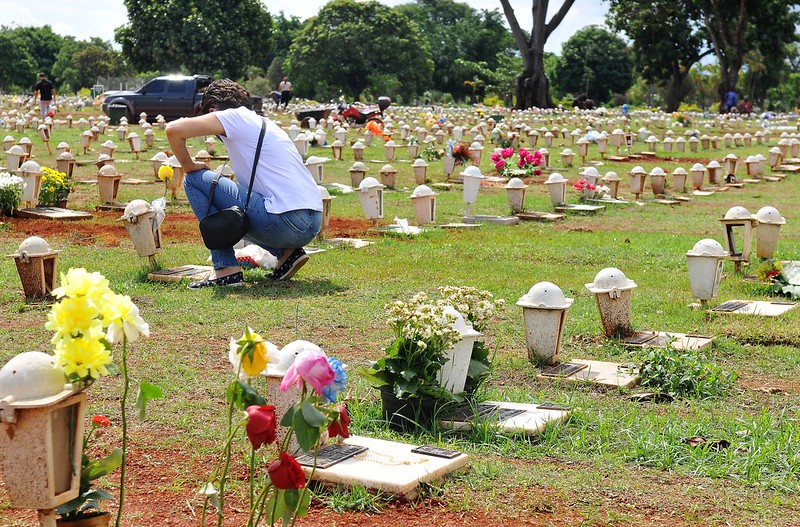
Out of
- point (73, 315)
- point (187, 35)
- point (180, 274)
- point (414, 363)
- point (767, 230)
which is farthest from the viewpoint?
point (187, 35)

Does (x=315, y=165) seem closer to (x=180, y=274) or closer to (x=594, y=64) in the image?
(x=180, y=274)

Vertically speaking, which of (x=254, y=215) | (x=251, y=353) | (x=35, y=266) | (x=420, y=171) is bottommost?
(x=35, y=266)

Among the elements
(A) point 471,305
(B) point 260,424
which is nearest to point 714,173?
(A) point 471,305

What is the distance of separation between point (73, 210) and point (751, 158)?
12877 mm

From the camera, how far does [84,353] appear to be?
2221 mm

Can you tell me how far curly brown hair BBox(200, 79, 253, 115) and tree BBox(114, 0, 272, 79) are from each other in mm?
40922

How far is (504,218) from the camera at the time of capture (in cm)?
1218

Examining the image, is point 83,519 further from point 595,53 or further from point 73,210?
point 595,53

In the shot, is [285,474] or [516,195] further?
[516,195]

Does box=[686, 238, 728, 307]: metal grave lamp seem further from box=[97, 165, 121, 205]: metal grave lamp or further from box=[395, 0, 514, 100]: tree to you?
box=[395, 0, 514, 100]: tree

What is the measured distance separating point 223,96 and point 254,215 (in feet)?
2.85

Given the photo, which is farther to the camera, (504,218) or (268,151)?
(504,218)

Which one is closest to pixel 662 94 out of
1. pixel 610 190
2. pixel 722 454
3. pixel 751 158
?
pixel 751 158

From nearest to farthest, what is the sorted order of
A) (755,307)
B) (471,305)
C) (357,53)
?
1. (471,305)
2. (755,307)
3. (357,53)
